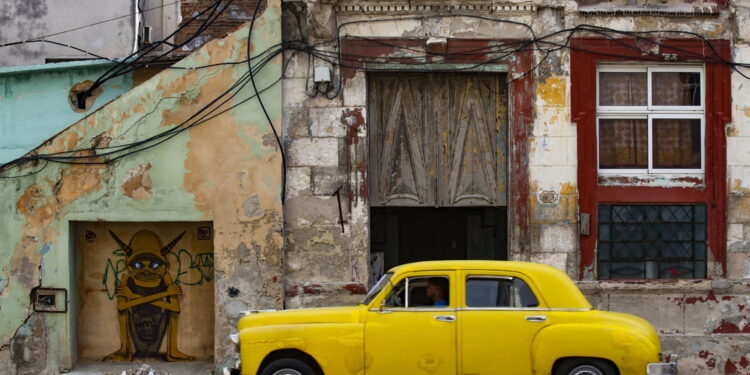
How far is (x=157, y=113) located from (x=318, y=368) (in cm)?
472

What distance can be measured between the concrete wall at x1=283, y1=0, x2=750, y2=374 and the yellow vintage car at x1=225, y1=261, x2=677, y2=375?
9.22 feet

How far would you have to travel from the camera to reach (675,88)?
12.8m

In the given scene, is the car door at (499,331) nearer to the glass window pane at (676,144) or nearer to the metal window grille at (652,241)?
the metal window grille at (652,241)

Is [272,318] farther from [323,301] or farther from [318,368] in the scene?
[323,301]

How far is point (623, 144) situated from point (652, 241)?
139cm

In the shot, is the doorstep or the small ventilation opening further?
the small ventilation opening

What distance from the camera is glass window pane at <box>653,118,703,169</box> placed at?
12805 mm

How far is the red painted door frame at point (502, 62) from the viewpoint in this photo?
12.5 m

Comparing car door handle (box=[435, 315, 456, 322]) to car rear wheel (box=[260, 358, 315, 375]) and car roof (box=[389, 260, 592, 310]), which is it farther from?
car rear wheel (box=[260, 358, 315, 375])

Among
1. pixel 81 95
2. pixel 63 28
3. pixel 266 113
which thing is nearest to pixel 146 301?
pixel 266 113

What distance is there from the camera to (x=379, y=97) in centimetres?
1285

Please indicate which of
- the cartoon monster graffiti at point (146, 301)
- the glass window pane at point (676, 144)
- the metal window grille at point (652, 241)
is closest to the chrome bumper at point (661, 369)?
the metal window grille at point (652, 241)

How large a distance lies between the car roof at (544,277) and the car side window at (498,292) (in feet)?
0.34

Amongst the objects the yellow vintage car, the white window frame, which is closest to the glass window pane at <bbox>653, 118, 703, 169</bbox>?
the white window frame
